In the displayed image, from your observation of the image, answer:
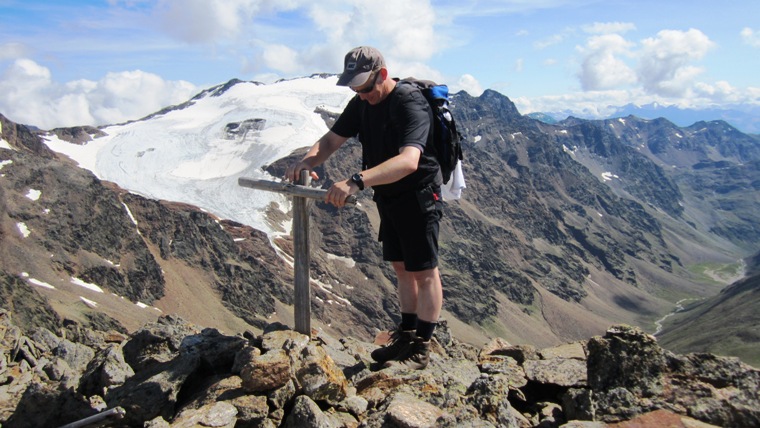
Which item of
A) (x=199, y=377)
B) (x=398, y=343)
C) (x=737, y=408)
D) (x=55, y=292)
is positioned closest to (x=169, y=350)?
(x=199, y=377)

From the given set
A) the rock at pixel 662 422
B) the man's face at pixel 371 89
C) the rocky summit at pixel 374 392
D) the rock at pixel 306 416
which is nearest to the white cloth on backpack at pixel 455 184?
Answer: the man's face at pixel 371 89

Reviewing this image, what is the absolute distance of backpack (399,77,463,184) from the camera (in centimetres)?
812

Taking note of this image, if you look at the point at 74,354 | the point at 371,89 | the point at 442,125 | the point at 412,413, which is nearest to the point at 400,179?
the point at 442,125

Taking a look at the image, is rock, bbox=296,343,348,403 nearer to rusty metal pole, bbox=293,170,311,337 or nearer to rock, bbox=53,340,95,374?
rusty metal pole, bbox=293,170,311,337

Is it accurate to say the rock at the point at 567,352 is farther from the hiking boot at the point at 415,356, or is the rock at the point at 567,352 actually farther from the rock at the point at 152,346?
the rock at the point at 152,346

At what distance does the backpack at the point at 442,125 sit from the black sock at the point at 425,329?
2.15 m

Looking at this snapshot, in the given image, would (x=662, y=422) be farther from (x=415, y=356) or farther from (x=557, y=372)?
(x=415, y=356)

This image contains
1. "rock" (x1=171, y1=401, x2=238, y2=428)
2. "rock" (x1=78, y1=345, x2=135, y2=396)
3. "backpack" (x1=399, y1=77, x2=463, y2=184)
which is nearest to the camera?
"rock" (x1=171, y1=401, x2=238, y2=428)

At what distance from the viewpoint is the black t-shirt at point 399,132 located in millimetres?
7535

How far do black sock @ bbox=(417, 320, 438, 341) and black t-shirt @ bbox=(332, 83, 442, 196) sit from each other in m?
2.09

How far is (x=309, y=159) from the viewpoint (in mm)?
8953

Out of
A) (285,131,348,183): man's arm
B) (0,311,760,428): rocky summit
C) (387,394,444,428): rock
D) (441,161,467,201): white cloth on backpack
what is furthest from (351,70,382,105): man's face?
(387,394,444,428): rock

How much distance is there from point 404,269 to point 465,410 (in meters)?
2.58

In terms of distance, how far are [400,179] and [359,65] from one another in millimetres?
1565
